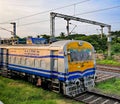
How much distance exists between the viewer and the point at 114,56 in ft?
118

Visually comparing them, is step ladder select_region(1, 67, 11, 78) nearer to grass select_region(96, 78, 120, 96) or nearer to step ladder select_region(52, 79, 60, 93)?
step ladder select_region(52, 79, 60, 93)

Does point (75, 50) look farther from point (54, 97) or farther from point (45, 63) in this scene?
point (54, 97)

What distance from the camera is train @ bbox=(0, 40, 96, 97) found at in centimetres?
1239

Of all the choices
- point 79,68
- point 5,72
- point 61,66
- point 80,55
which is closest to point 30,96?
point 61,66

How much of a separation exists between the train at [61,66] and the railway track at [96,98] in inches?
18.6

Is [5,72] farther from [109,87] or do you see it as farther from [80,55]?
[109,87]

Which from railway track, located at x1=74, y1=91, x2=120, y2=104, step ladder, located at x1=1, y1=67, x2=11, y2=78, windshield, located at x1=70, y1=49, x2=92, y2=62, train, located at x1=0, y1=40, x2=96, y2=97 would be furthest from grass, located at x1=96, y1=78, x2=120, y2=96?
step ladder, located at x1=1, y1=67, x2=11, y2=78

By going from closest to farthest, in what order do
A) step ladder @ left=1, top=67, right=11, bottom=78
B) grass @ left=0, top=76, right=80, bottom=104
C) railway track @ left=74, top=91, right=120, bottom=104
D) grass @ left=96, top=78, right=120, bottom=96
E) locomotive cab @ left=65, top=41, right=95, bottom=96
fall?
grass @ left=0, top=76, right=80, bottom=104
railway track @ left=74, top=91, right=120, bottom=104
locomotive cab @ left=65, top=41, right=95, bottom=96
grass @ left=96, top=78, right=120, bottom=96
step ladder @ left=1, top=67, right=11, bottom=78

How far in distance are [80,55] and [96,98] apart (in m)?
2.68

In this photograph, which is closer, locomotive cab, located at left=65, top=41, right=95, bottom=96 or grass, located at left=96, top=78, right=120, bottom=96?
locomotive cab, located at left=65, top=41, right=95, bottom=96

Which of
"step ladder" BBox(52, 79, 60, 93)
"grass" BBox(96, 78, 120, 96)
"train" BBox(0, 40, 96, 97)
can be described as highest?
"train" BBox(0, 40, 96, 97)

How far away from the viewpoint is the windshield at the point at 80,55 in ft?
41.9

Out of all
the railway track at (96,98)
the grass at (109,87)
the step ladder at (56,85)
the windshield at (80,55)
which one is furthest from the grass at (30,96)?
the grass at (109,87)

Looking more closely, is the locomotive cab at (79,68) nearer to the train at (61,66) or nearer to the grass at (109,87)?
the train at (61,66)
